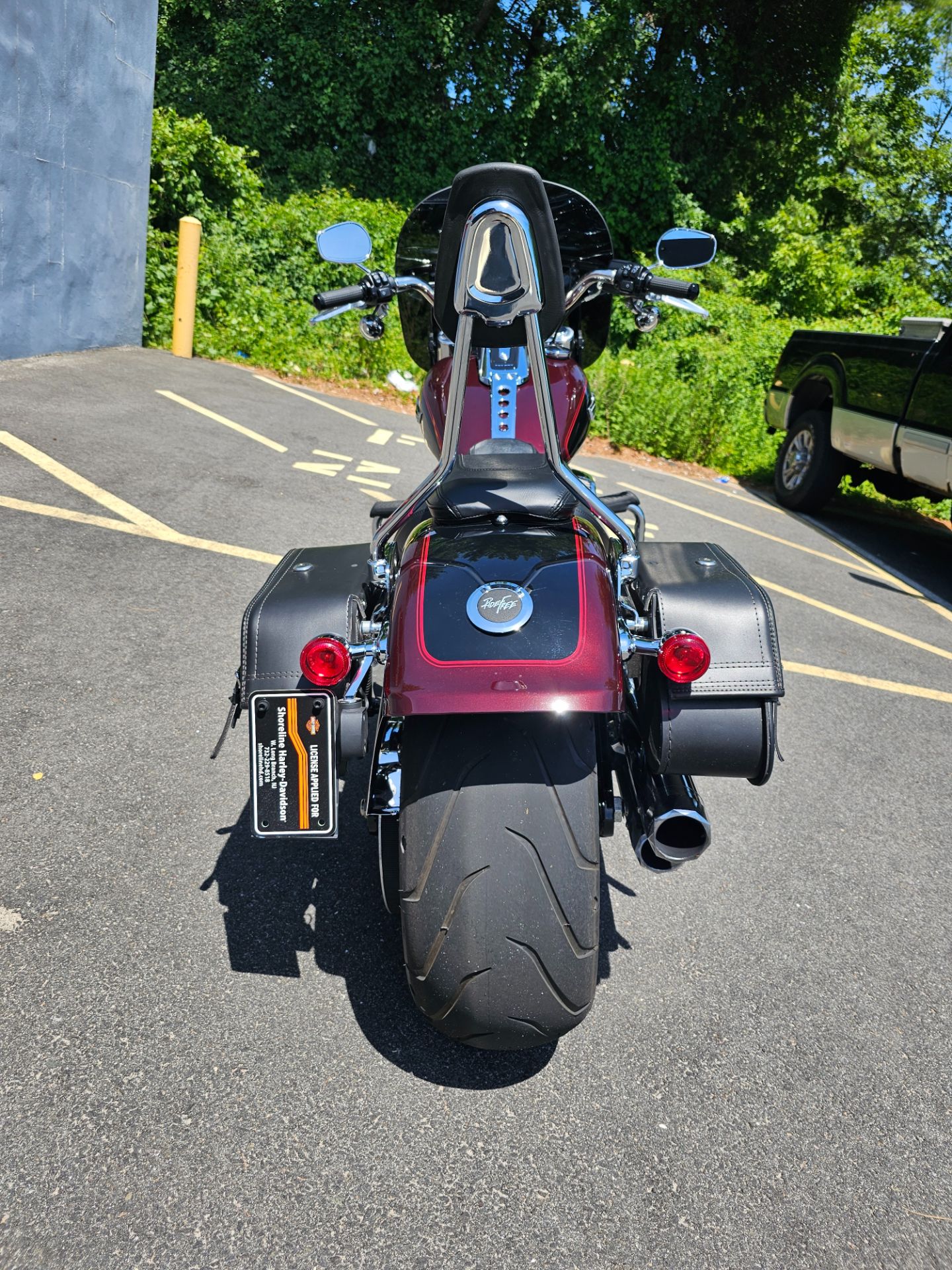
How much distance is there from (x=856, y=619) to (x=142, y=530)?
14.9 ft

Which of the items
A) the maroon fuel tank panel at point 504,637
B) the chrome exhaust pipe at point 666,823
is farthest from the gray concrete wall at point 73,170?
the chrome exhaust pipe at point 666,823

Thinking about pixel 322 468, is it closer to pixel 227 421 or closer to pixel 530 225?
pixel 227 421

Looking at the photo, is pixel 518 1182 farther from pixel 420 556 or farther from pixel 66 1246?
pixel 420 556

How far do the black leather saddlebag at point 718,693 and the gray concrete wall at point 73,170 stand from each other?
8.61 meters

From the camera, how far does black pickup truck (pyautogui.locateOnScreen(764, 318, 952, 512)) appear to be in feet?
23.7

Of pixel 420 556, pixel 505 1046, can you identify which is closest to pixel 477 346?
pixel 420 556

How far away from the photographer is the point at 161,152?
12367mm

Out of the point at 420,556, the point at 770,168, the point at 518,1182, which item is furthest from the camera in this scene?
the point at 770,168

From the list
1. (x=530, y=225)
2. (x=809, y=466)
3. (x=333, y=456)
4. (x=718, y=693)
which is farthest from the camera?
(x=809, y=466)

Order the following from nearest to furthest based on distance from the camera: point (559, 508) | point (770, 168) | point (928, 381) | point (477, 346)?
point (559, 508)
point (477, 346)
point (928, 381)
point (770, 168)

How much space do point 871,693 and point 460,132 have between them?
18316mm

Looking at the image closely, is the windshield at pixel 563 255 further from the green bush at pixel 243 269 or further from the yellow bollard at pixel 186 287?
the yellow bollard at pixel 186 287

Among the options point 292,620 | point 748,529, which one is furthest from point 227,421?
point 292,620

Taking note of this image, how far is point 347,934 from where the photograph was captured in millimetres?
2645
